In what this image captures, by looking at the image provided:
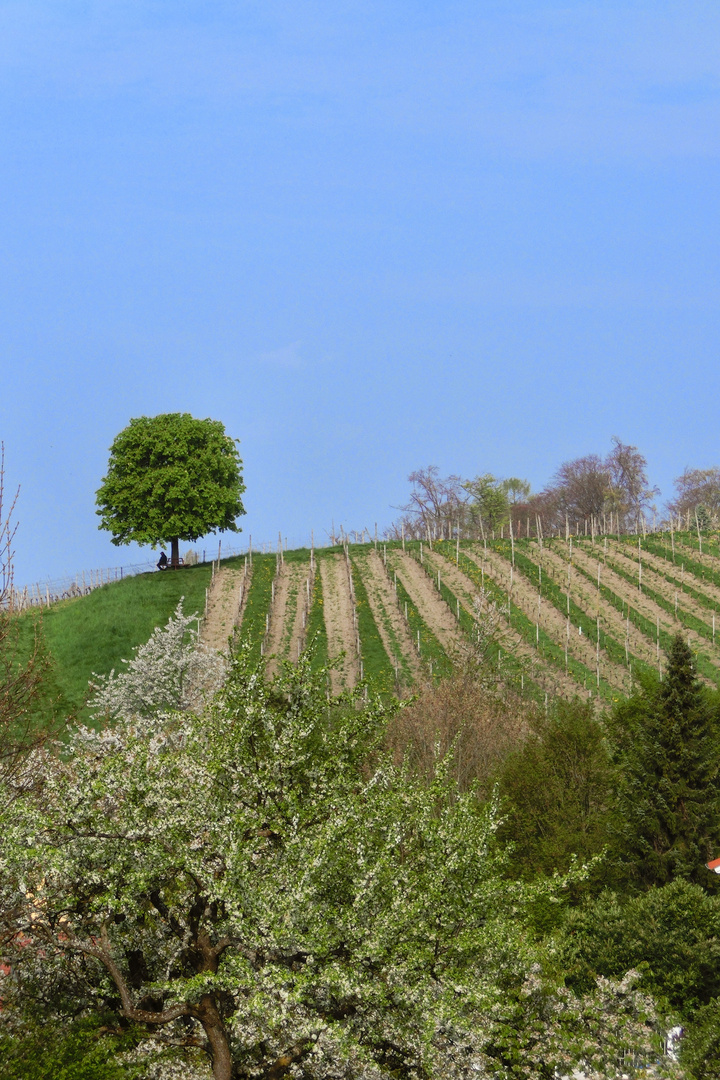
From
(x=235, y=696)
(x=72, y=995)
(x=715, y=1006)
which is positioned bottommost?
(x=715, y=1006)

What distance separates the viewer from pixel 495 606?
59.5 meters

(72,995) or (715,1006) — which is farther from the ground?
(72,995)

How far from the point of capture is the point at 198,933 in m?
14.5

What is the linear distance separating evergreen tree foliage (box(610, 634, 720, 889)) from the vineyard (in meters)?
22.6

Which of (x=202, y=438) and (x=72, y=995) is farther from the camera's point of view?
(x=202, y=438)

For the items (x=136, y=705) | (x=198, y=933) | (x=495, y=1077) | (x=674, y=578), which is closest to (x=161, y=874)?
(x=198, y=933)

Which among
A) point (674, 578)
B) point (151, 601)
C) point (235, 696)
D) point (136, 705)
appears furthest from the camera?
point (674, 578)

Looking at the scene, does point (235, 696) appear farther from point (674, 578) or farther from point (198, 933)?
point (674, 578)

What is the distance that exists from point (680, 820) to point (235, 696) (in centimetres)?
1388

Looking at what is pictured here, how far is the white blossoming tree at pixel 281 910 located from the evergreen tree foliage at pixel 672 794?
8938mm

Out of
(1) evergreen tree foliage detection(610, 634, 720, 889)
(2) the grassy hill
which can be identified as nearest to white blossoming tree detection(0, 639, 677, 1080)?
(1) evergreen tree foliage detection(610, 634, 720, 889)

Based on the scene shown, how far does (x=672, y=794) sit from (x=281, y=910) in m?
14.6

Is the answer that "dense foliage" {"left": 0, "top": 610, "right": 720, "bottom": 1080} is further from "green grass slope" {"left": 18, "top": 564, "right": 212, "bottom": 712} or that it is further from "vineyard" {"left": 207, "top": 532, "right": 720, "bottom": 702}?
"green grass slope" {"left": 18, "top": 564, "right": 212, "bottom": 712}

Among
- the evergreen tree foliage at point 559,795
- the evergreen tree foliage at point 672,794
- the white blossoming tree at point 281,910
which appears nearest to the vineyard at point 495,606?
the evergreen tree foliage at point 559,795
